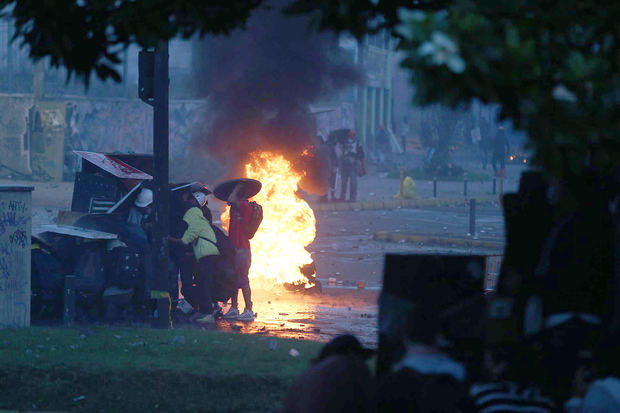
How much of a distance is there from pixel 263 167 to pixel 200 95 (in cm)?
447

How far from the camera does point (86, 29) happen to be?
447 centimetres

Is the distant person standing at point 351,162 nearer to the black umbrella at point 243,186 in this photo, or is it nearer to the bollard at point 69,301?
the black umbrella at point 243,186

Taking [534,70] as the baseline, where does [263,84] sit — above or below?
above

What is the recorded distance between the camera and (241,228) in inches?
400

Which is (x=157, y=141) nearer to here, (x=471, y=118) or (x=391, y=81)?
(x=471, y=118)

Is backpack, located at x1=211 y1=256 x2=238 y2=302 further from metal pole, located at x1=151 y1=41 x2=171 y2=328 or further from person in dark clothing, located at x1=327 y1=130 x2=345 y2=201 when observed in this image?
person in dark clothing, located at x1=327 y1=130 x2=345 y2=201

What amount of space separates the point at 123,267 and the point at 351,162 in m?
14.9

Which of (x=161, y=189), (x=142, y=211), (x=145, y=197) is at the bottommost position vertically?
(x=142, y=211)

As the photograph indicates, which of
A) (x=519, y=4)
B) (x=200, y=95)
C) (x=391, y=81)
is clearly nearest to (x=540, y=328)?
(x=519, y=4)

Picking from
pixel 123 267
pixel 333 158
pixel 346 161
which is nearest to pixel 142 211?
pixel 123 267

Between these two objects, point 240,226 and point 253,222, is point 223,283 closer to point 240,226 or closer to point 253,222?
point 240,226

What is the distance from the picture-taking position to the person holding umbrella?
32.7 feet

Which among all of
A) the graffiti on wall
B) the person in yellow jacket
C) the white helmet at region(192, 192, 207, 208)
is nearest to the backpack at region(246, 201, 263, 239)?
the person in yellow jacket

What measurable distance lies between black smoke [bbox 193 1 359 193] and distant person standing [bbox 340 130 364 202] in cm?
710
